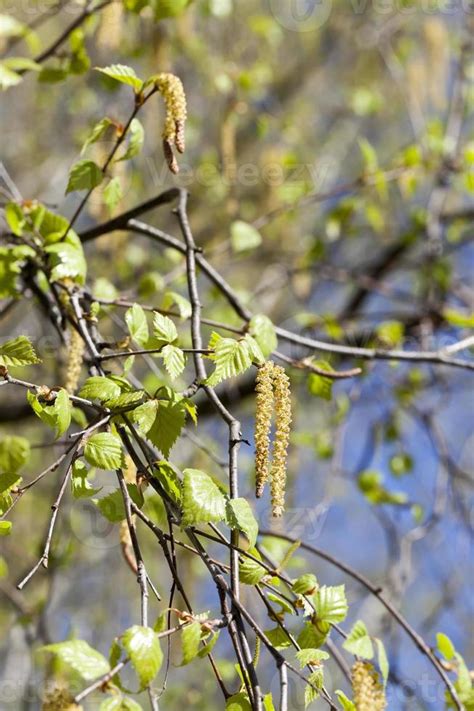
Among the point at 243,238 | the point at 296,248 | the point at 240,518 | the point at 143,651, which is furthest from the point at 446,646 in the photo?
the point at 296,248

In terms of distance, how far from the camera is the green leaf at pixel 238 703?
2.89 ft

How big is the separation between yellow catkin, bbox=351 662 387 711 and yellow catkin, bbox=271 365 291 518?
23 cm

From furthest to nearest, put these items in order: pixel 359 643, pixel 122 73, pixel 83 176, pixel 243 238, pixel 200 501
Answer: pixel 243 238, pixel 83 176, pixel 122 73, pixel 359 643, pixel 200 501

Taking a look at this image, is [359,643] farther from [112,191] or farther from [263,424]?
[112,191]

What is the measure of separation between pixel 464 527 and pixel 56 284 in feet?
5.95

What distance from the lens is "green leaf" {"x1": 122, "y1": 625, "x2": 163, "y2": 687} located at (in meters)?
0.78

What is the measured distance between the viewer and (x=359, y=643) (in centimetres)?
100

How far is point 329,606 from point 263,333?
0.48 meters

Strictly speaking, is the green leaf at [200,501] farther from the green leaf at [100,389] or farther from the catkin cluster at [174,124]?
the catkin cluster at [174,124]

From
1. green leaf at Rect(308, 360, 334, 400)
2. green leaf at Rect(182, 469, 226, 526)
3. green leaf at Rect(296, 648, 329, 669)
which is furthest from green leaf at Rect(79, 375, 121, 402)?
green leaf at Rect(308, 360, 334, 400)

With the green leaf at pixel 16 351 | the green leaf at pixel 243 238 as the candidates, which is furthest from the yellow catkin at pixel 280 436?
the green leaf at pixel 243 238

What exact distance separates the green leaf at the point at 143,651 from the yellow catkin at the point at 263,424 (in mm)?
187

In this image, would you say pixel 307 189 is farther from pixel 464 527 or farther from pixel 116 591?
pixel 116 591

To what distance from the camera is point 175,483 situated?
0.99 meters
